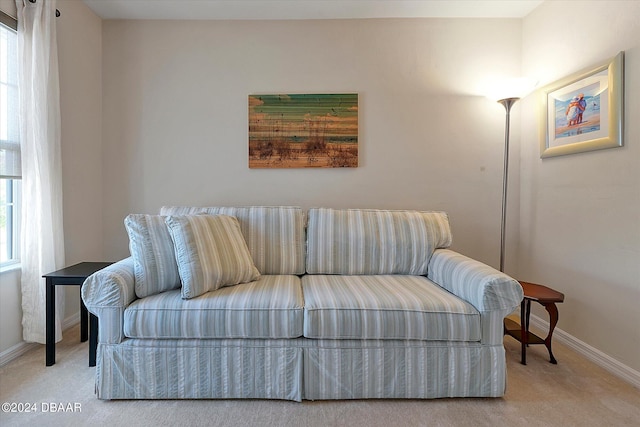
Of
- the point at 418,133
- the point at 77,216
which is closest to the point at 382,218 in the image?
the point at 418,133

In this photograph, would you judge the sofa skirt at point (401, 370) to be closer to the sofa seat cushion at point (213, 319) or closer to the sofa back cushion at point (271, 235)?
the sofa seat cushion at point (213, 319)

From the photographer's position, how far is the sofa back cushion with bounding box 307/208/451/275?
205 cm

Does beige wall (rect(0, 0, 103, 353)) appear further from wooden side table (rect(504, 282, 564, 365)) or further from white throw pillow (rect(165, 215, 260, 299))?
wooden side table (rect(504, 282, 564, 365))

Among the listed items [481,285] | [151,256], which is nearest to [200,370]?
[151,256]

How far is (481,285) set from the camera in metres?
1.47

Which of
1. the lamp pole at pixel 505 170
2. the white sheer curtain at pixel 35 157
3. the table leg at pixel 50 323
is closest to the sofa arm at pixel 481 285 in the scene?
the lamp pole at pixel 505 170

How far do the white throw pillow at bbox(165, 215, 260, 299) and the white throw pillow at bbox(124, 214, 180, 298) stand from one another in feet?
0.22

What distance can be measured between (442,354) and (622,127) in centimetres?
163

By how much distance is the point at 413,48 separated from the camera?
2504 millimetres

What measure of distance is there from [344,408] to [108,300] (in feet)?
4.02

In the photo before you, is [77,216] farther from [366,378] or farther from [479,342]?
[479,342]

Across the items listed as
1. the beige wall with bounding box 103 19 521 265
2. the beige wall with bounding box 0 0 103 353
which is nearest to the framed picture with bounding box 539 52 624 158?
the beige wall with bounding box 103 19 521 265

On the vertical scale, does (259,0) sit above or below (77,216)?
above

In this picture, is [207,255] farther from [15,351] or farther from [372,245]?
[15,351]
